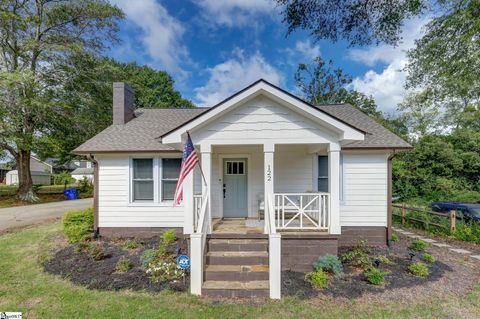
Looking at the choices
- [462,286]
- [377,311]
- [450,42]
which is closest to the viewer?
[377,311]

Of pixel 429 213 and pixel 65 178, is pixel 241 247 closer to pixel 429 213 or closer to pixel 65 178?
pixel 429 213

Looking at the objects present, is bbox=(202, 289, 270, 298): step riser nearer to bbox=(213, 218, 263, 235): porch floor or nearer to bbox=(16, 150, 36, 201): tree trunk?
bbox=(213, 218, 263, 235): porch floor

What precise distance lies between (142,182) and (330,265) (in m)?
5.86

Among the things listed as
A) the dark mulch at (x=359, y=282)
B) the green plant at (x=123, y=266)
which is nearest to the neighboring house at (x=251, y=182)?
the dark mulch at (x=359, y=282)

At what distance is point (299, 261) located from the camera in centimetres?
549

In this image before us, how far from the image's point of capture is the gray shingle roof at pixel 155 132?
7.30 metres

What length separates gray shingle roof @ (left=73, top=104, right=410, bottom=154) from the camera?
7297 millimetres

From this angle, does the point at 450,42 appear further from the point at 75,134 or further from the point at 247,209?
the point at 75,134

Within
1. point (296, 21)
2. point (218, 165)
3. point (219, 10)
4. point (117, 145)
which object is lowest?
point (218, 165)

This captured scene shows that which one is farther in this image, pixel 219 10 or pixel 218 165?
pixel 219 10

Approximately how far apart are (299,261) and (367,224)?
10.1 ft

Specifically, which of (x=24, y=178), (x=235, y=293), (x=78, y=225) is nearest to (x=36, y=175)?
(x=24, y=178)

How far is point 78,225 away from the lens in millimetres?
7535

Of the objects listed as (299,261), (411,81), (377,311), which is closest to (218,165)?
(299,261)
